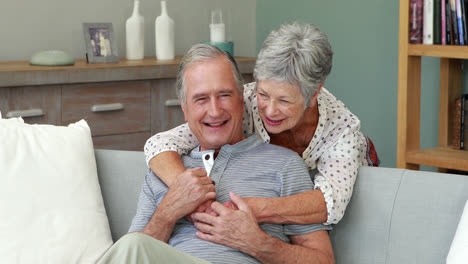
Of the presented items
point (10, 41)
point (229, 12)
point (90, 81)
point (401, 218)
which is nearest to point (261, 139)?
point (401, 218)

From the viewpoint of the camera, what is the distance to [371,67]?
3605mm

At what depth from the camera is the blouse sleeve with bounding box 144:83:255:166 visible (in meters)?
1.96

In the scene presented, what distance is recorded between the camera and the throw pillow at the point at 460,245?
156 cm

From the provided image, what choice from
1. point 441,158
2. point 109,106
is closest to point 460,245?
point 441,158

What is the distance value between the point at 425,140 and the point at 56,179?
2065mm

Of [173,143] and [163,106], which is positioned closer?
[173,143]

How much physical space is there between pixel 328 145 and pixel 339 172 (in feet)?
0.36

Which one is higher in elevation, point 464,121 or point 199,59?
point 199,59

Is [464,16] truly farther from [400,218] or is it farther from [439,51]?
[400,218]

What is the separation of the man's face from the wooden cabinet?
135 centimetres

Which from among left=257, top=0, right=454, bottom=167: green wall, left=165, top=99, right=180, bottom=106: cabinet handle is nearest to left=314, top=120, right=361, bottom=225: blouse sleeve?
left=257, top=0, right=454, bottom=167: green wall

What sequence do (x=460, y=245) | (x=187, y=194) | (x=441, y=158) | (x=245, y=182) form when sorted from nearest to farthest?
(x=460, y=245)
(x=187, y=194)
(x=245, y=182)
(x=441, y=158)

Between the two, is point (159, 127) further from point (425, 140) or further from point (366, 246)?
point (366, 246)

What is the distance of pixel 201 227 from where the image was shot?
174 centimetres
